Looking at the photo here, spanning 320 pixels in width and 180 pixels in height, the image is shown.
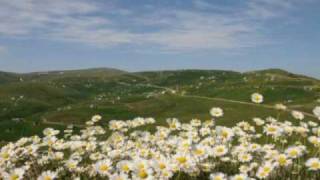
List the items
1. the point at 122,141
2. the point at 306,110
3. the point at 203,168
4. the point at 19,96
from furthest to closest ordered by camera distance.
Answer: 1. the point at 19,96
2. the point at 306,110
3. the point at 122,141
4. the point at 203,168

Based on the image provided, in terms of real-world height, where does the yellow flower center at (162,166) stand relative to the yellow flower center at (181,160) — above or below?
below

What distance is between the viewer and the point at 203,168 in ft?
23.7

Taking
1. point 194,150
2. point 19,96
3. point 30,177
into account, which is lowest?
point 19,96

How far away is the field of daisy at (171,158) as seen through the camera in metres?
6.70

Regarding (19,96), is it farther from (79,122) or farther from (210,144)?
(210,144)

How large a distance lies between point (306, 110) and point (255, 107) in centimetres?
981

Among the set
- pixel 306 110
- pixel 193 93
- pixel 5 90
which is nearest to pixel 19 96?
pixel 5 90

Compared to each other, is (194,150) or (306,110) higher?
(194,150)

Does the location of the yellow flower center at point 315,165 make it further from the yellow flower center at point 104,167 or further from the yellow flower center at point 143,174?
the yellow flower center at point 104,167

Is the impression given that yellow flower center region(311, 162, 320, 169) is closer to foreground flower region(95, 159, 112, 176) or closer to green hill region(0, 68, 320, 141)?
foreground flower region(95, 159, 112, 176)

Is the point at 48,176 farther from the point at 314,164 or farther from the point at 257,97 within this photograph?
the point at 257,97

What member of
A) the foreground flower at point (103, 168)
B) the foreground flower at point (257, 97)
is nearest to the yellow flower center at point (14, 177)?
the foreground flower at point (103, 168)

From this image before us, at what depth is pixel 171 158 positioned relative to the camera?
7090 mm

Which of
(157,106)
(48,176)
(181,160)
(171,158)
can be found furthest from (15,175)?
(157,106)
